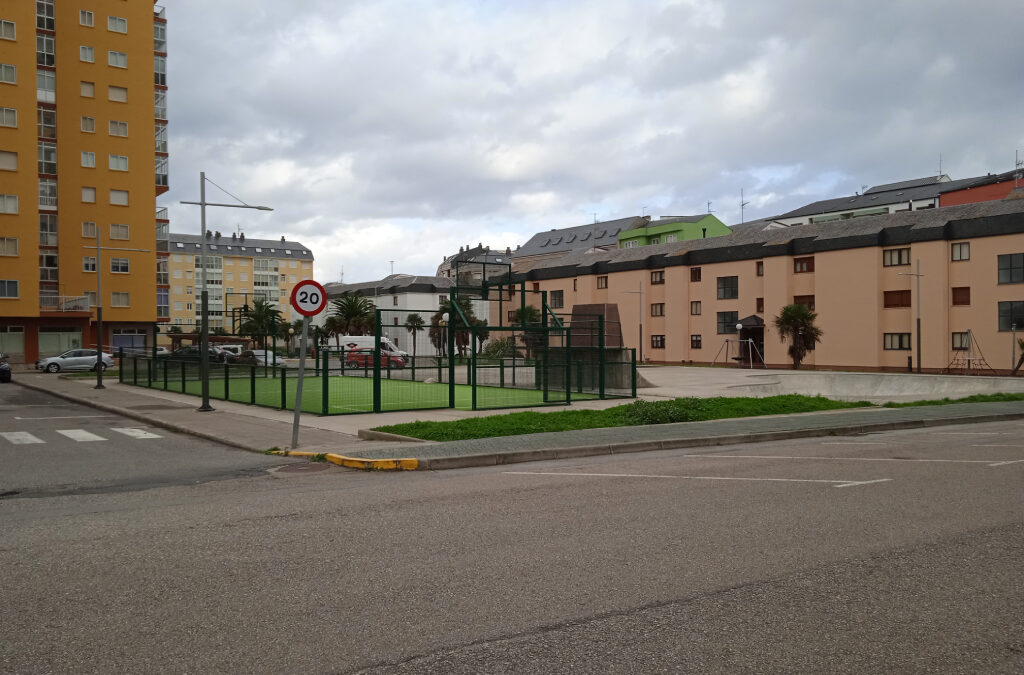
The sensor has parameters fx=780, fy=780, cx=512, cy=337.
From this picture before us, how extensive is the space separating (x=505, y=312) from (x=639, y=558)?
69.8 ft

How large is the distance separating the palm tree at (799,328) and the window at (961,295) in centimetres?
890

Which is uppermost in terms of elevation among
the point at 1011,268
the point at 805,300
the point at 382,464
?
the point at 1011,268

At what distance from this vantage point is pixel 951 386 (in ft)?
109

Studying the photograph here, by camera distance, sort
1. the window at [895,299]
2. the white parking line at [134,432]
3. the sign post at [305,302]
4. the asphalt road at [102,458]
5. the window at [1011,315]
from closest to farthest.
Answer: the asphalt road at [102,458], the sign post at [305,302], the white parking line at [134,432], the window at [1011,315], the window at [895,299]

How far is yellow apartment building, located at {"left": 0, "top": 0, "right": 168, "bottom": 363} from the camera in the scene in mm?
55969

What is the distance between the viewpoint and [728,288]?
64750mm

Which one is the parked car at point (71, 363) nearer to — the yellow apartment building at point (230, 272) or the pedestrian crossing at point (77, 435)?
the pedestrian crossing at point (77, 435)

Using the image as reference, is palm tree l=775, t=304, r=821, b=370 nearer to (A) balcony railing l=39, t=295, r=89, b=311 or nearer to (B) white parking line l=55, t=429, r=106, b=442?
(B) white parking line l=55, t=429, r=106, b=442

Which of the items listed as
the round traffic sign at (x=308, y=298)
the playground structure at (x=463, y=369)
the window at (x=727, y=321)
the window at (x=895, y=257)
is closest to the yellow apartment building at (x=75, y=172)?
the playground structure at (x=463, y=369)

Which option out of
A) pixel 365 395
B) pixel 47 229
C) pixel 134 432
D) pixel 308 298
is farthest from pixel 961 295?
pixel 47 229

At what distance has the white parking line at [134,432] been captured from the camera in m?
16.1

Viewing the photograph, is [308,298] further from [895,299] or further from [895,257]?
[895,257]

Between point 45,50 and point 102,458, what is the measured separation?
59.0m

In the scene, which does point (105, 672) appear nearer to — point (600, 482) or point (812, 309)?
point (600, 482)
